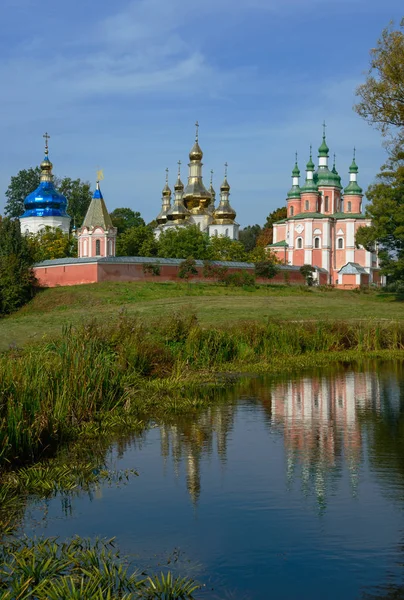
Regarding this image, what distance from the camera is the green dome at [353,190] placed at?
6612cm

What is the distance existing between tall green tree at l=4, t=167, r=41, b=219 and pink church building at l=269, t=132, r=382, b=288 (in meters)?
23.0

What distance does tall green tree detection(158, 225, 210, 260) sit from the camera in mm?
49938

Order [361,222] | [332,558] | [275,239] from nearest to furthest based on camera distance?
1. [332,558]
2. [361,222]
3. [275,239]

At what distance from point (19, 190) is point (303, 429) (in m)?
66.1

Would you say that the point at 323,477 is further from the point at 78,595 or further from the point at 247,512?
the point at 78,595

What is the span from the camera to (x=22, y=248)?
3959 cm

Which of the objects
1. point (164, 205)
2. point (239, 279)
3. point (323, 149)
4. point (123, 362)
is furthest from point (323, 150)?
point (123, 362)

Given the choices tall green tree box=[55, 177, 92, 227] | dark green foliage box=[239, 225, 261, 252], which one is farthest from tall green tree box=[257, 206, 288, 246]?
tall green tree box=[55, 177, 92, 227]

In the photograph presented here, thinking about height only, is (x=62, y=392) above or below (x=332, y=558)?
above

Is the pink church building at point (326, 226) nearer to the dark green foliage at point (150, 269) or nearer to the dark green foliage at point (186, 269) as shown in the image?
the dark green foliage at point (186, 269)

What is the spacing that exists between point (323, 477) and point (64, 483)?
237cm

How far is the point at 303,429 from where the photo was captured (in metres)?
9.80

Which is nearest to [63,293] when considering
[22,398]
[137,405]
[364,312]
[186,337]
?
[364,312]

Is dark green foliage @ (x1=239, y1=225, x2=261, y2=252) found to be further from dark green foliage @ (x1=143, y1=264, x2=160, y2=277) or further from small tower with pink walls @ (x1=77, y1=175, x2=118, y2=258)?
dark green foliage @ (x1=143, y1=264, x2=160, y2=277)
